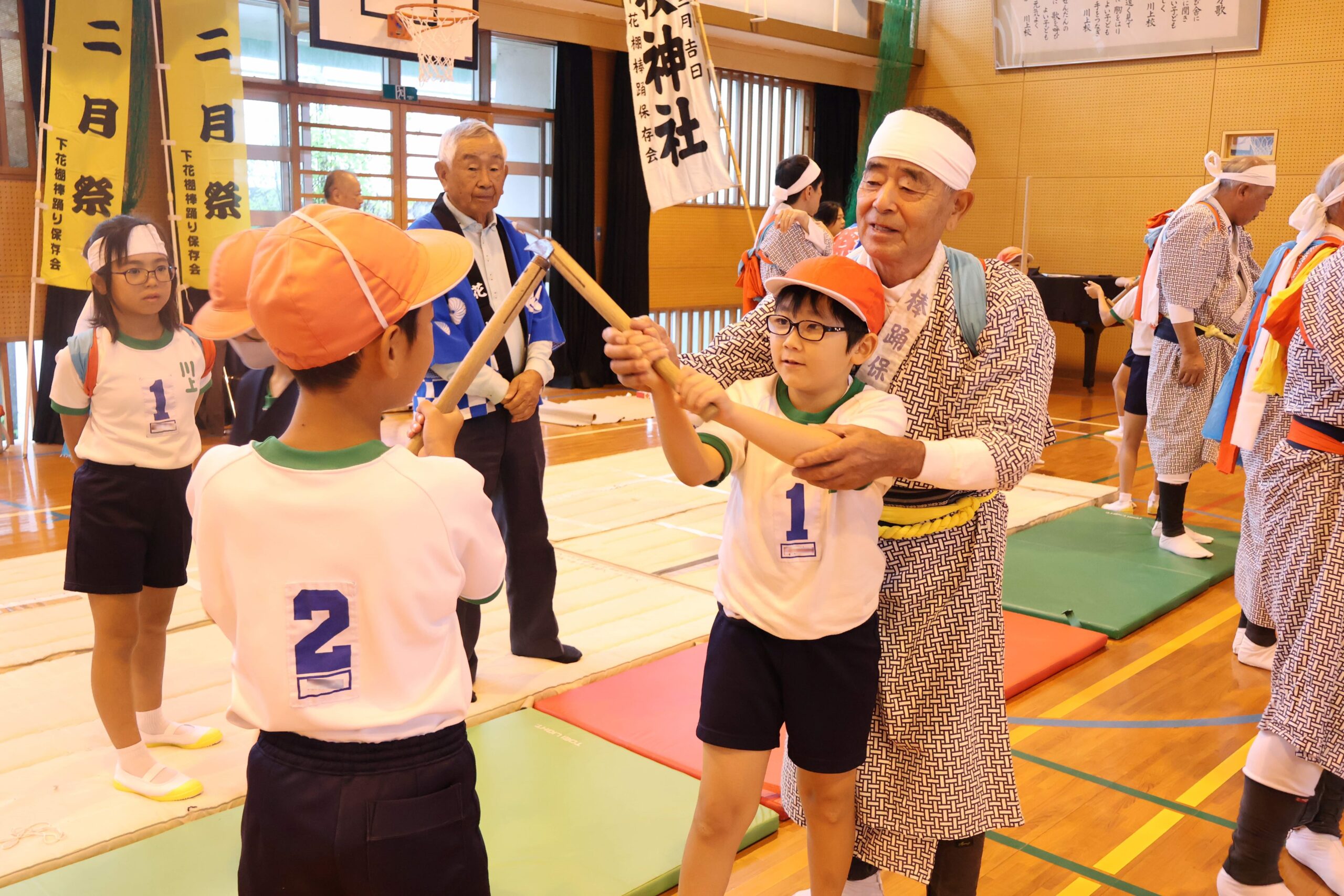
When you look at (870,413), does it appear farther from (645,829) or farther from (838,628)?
(645,829)

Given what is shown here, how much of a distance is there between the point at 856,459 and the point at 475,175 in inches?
71.2

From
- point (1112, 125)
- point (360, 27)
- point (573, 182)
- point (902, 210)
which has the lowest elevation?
point (902, 210)

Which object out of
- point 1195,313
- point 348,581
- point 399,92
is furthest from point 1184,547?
point 399,92

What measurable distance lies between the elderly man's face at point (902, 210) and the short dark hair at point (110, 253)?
1.64 metres

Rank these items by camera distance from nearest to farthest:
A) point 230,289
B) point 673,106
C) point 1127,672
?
point 230,289
point 1127,672
point 673,106

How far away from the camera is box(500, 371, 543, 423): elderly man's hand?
297cm

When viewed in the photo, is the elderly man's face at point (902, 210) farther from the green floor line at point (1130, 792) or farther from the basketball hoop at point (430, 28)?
the basketball hoop at point (430, 28)

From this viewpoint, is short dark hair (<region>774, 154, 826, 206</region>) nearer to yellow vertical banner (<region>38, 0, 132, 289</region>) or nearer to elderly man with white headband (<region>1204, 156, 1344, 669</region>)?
elderly man with white headband (<region>1204, 156, 1344, 669</region>)

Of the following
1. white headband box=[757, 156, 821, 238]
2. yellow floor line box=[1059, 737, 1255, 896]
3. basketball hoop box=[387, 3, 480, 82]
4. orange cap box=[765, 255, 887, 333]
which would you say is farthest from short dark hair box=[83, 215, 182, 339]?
basketball hoop box=[387, 3, 480, 82]

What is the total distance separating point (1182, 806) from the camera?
260 centimetres

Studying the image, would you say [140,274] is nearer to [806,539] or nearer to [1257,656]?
[806,539]

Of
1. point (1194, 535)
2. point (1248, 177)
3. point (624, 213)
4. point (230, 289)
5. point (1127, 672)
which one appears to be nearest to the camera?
point (230, 289)

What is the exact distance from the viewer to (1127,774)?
2762mm

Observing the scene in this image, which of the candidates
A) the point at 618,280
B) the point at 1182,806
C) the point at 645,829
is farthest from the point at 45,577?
the point at 618,280
